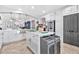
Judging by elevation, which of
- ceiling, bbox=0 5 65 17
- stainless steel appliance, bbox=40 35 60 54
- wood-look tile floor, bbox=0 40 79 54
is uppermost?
ceiling, bbox=0 5 65 17

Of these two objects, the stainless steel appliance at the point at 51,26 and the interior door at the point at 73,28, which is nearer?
the stainless steel appliance at the point at 51,26

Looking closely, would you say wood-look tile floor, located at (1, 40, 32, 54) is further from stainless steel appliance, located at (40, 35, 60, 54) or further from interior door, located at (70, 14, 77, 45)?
interior door, located at (70, 14, 77, 45)

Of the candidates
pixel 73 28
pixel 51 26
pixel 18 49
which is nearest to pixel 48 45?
pixel 51 26

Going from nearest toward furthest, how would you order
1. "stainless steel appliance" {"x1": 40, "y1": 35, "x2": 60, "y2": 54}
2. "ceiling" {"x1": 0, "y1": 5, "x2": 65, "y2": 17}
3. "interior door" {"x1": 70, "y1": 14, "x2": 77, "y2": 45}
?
"stainless steel appliance" {"x1": 40, "y1": 35, "x2": 60, "y2": 54} < "ceiling" {"x1": 0, "y1": 5, "x2": 65, "y2": 17} < "interior door" {"x1": 70, "y1": 14, "x2": 77, "y2": 45}

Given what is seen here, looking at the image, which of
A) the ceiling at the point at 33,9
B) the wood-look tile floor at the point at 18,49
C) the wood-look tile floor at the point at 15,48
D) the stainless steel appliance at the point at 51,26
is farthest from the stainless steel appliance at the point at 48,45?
the ceiling at the point at 33,9

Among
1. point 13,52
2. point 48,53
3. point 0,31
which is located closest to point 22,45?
point 13,52

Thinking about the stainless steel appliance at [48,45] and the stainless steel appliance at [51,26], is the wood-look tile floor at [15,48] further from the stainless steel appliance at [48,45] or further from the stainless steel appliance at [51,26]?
the stainless steel appliance at [51,26]

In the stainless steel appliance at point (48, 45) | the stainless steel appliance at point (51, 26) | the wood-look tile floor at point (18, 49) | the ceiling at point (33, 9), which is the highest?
the ceiling at point (33, 9)

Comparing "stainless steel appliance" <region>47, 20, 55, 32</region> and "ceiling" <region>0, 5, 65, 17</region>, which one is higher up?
"ceiling" <region>0, 5, 65, 17</region>

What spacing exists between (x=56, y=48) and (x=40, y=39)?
476mm

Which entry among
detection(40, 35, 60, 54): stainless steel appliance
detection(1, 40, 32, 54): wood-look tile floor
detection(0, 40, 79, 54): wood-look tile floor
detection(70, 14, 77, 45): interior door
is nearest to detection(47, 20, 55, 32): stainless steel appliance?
detection(40, 35, 60, 54): stainless steel appliance

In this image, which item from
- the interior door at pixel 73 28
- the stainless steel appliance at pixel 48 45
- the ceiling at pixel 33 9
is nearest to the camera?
the stainless steel appliance at pixel 48 45
